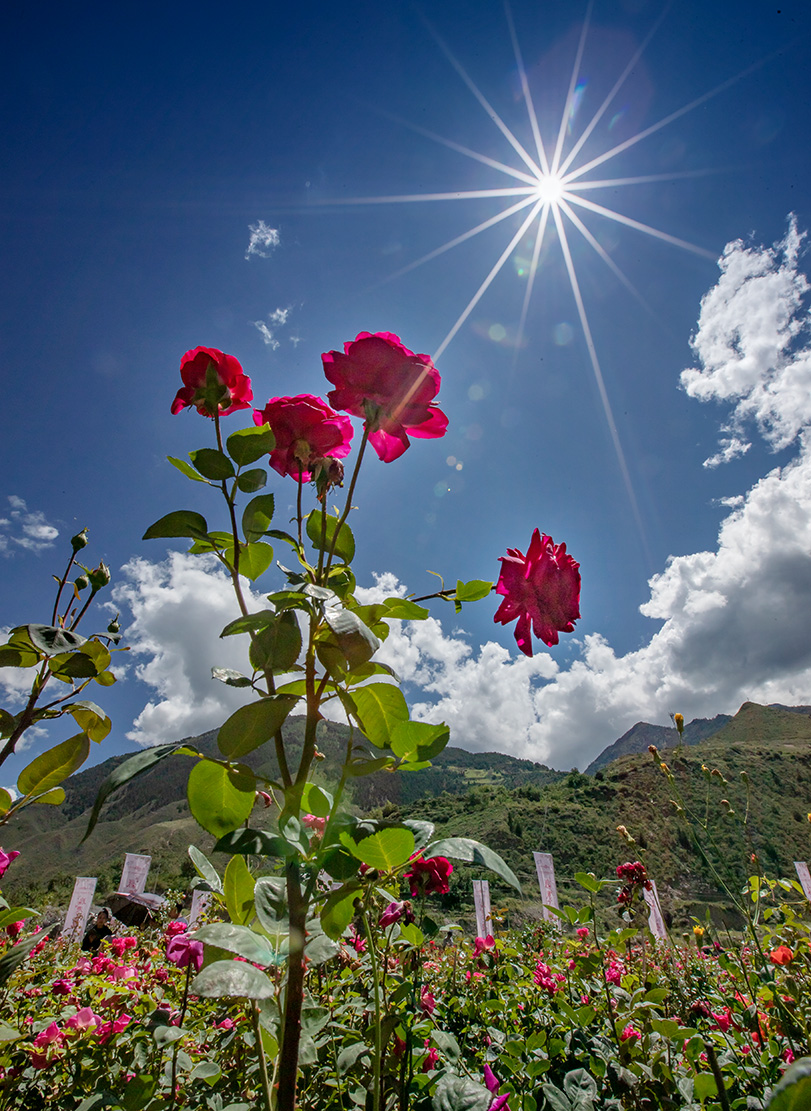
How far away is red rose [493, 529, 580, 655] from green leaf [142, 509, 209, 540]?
1.73 feet

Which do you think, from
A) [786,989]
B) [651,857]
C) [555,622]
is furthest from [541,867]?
[651,857]

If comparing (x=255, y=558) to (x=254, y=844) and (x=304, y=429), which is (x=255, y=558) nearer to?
(x=304, y=429)

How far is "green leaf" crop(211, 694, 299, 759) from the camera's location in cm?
60

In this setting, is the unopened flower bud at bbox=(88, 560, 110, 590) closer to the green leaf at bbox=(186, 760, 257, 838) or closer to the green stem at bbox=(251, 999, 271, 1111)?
the green leaf at bbox=(186, 760, 257, 838)

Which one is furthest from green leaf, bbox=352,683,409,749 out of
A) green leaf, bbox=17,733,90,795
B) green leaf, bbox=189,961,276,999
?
green leaf, bbox=17,733,90,795

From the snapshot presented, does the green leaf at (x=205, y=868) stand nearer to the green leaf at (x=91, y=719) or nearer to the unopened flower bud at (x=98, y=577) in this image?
the green leaf at (x=91, y=719)

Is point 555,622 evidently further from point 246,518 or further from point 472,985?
point 472,985

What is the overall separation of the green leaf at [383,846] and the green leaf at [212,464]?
1.72 feet

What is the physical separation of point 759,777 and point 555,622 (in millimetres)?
36832

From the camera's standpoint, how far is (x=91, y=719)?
34.7 inches

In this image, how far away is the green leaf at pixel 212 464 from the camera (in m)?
0.73

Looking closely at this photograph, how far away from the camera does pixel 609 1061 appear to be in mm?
1312

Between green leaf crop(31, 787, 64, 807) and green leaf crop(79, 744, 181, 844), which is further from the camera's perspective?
green leaf crop(31, 787, 64, 807)

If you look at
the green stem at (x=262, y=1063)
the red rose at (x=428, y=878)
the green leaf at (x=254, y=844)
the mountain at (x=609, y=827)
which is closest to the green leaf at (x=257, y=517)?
the green leaf at (x=254, y=844)
